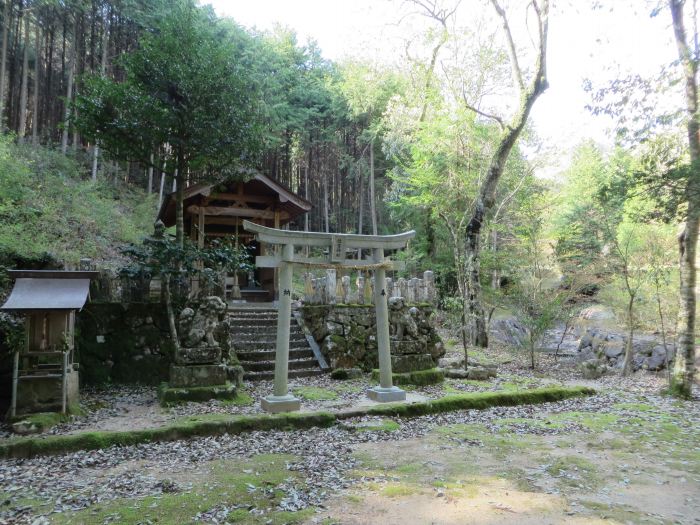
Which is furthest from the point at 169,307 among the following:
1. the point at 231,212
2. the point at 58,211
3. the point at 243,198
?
the point at 58,211

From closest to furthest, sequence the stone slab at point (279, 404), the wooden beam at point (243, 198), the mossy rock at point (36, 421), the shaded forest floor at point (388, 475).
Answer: the shaded forest floor at point (388, 475)
the mossy rock at point (36, 421)
the stone slab at point (279, 404)
the wooden beam at point (243, 198)

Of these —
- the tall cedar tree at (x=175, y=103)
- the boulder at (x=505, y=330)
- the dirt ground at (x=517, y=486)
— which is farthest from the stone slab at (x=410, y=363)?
the boulder at (x=505, y=330)

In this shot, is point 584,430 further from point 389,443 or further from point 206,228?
point 206,228

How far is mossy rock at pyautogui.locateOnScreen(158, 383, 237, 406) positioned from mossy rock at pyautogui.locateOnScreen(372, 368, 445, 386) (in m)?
2.86

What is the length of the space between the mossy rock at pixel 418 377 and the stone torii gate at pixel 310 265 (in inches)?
42.8

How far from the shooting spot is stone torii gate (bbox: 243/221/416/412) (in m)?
6.42

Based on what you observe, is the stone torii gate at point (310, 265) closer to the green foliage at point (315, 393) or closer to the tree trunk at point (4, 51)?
the green foliage at point (315, 393)

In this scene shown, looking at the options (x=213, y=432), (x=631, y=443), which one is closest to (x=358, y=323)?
(x=213, y=432)

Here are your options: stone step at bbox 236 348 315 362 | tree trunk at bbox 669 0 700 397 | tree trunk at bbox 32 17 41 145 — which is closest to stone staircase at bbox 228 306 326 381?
stone step at bbox 236 348 315 362

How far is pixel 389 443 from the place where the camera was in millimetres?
5402

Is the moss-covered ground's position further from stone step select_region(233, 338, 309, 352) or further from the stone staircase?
stone step select_region(233, 338, 309, 352)

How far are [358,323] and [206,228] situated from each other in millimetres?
8178

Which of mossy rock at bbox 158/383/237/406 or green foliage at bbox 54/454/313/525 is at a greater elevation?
mossy rock at bbox 158/383/237/406

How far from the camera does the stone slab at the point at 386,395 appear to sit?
7.04m
